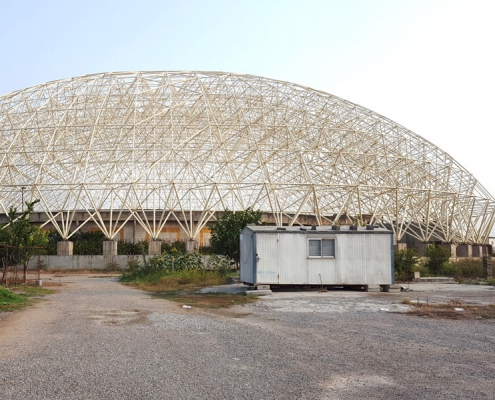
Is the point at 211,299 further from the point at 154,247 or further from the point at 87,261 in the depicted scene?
the point at 87,261

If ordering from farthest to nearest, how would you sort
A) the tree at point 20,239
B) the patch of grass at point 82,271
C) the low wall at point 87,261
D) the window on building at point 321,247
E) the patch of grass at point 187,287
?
the low wall at point 87,261, the patch of grass at point 82,271, the tree at point 20,239, the window on building at point 321,247, the patch of grass at point 187,287

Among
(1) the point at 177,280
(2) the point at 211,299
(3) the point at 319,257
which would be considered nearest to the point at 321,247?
(3) the point at 319,257

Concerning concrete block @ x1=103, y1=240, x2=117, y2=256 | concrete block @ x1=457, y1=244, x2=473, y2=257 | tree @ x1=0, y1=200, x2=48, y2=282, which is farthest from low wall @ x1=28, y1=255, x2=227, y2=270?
concrete block @ x1=457, y1=244, x2=473, y2=257

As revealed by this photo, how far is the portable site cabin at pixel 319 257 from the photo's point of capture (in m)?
19.8

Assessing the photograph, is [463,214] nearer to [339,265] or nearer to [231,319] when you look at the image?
[339,265]

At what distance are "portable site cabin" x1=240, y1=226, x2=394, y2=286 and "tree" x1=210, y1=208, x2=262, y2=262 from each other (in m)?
8.36

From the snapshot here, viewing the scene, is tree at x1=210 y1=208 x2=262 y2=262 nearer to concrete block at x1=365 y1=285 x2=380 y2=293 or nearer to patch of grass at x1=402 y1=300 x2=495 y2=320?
concrete block at x1=365 y1=285 x2=380 y2=293

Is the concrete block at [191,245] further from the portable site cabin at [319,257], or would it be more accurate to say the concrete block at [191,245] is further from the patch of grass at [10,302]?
the patch of grass at [10,302]

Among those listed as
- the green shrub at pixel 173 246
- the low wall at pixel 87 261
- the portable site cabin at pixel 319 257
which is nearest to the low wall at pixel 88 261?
the low wall at pixel 87 261

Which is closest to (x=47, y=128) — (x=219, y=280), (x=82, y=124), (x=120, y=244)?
(x=82, y=124)

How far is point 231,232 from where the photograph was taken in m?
29.3

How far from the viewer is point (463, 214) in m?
51.5

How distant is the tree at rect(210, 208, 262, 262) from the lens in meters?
29.1

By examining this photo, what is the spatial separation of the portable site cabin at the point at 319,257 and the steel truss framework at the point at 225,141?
1862 cm
